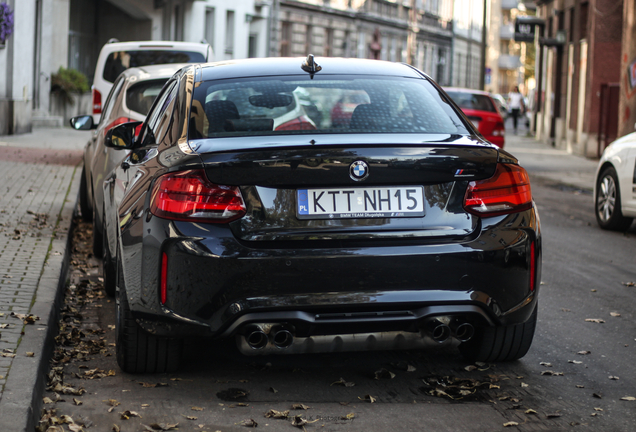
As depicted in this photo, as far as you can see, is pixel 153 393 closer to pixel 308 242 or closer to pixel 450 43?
pixel 308 242

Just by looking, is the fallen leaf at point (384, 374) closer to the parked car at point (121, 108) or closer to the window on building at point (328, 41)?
Answer: the parked car at point (121, 108)

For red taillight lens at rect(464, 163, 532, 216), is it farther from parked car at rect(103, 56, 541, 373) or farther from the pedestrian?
the pedestrian

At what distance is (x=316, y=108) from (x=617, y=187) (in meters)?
6.77

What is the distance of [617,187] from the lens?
10.9 metres

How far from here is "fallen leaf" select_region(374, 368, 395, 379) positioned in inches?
195

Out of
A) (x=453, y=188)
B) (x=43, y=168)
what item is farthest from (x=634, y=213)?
(x=43, y=168)

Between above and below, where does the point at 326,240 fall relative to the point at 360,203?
below

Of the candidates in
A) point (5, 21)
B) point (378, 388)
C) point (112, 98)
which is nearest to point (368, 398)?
point (378, 388)

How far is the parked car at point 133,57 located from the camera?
16.1m

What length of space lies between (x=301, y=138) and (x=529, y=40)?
3390 cm

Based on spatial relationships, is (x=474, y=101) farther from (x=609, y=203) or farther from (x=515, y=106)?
(x=515, y=106)

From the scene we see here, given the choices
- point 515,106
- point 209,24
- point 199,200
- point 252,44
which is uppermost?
point 209,24

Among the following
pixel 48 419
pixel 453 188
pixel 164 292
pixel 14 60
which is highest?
pixel 14 60

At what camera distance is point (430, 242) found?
14.3 ft
